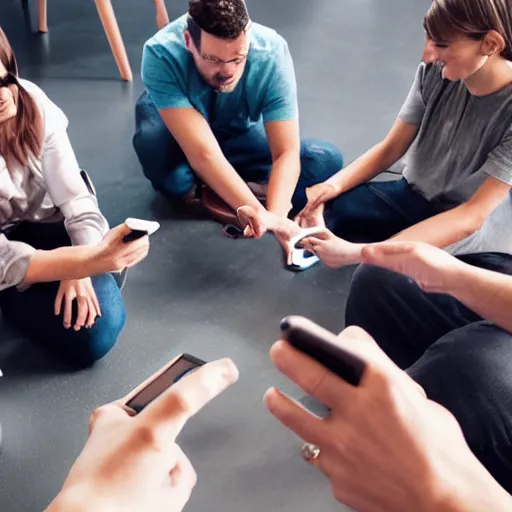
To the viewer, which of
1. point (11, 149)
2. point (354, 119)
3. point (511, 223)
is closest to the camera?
point (11, 149)

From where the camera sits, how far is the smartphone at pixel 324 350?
0.50 metres

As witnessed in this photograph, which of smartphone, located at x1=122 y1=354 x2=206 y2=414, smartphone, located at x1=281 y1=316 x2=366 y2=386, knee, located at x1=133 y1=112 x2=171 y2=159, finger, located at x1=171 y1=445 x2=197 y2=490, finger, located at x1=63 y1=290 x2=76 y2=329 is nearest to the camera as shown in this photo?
smartphone, located at x1=281 y1=316 x2=366 y2=386

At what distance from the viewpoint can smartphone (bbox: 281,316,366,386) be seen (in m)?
0.50

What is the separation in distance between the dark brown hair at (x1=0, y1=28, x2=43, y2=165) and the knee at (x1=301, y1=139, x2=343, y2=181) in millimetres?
733

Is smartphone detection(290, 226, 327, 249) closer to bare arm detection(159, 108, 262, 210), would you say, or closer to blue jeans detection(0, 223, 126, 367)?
bare arm detection(159, 108, 262, 210)

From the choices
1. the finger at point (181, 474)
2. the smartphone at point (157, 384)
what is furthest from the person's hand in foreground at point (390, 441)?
the smartphone at point (157, 384)

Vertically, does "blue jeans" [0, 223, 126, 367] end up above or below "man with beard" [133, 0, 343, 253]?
below

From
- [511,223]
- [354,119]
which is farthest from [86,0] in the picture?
[511,223]

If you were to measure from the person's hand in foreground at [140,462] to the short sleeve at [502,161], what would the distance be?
836 millimetres

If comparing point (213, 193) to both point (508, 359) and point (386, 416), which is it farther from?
point (386, 416)

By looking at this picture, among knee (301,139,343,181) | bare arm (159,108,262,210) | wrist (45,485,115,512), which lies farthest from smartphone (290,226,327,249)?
wrist (45,485,115,512)

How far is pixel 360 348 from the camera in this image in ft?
1.74

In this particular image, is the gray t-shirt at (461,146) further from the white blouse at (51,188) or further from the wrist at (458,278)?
the white blouse at (51,188)

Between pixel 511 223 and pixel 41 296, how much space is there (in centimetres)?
98
